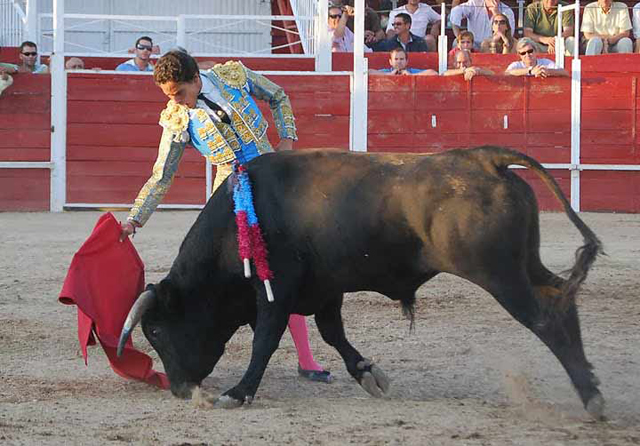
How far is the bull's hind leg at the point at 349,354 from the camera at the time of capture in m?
3.74

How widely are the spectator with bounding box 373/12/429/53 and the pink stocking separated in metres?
7.39

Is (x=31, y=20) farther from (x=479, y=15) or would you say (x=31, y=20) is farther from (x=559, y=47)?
(x=559, y=47)

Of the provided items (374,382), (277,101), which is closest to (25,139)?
(277,101)

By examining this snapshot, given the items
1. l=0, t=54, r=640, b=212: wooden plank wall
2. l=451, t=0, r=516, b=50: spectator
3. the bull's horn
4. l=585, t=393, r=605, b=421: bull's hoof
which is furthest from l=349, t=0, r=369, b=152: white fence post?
l=585, t=393, r=605, b=421: bull's hoof

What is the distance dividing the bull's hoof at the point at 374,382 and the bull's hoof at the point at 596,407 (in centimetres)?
68

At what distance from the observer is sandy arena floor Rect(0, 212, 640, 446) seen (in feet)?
10.5

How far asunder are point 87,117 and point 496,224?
313 inches

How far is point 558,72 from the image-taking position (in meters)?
10.8

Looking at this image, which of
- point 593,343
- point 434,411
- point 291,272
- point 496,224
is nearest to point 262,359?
point 291,272

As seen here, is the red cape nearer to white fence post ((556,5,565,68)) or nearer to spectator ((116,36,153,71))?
spectator ((116,36,153,71))

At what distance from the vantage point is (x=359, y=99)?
10789mm

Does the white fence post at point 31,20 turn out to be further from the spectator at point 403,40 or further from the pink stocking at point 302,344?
the pink stocking at point 302,344

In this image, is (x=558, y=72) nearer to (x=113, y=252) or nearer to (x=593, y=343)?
(x=593, y=343)

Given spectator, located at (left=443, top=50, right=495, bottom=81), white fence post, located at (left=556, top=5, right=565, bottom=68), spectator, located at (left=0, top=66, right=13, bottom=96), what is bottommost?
spectator, located at (left=0, top=66, right=13, bottom=96)
